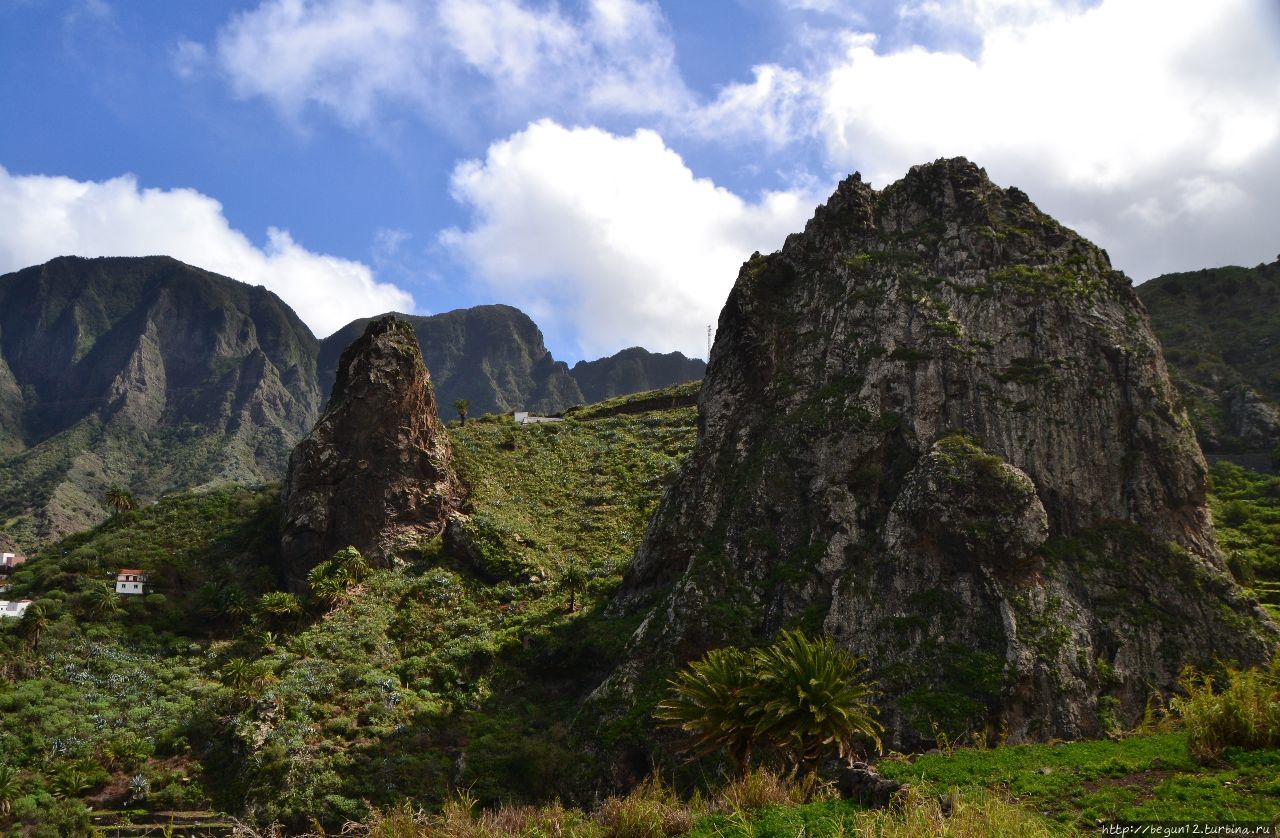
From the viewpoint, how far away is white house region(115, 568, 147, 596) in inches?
1863

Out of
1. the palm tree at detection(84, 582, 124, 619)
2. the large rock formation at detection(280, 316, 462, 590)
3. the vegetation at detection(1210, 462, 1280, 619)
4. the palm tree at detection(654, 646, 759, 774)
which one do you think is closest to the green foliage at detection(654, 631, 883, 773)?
the palm tree at detection(654, 646, 759, 774)

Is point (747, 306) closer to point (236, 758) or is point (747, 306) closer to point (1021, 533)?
point (1021, 533)

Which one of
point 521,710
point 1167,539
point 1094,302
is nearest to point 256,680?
point 521,710

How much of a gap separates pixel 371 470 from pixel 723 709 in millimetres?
37525

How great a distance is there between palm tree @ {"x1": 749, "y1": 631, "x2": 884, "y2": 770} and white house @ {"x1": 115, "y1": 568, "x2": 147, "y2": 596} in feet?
147

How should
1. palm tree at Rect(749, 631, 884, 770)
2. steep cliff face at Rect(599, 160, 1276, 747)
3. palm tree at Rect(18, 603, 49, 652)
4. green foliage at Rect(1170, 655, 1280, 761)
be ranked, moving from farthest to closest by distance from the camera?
palm tree at Rect(18, 603, 49, 652) < steep cliff face at Rect(599, 160, 1276, 747) < palm tree at Rect(749, 631, 884, 770) < green foliage at Rect(1170, 655, 1280, 761)

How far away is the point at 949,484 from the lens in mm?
37344

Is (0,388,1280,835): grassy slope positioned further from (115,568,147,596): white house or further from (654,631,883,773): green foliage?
(654,631,883,773): green foliage

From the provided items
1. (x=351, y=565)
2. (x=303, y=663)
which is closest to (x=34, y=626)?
(x=303, y=663)

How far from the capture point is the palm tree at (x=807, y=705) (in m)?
22.5

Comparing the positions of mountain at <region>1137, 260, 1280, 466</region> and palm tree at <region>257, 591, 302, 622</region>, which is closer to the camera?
palm tree at <region>257, 591, 302, 622</region>

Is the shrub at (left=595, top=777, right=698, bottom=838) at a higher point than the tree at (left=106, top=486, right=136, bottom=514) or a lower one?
lower

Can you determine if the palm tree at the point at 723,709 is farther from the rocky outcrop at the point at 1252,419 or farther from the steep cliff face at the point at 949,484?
the rocky outcrop at the point at 1252,419

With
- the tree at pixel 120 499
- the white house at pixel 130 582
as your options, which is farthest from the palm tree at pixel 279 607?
the tree at pixel 120 499
